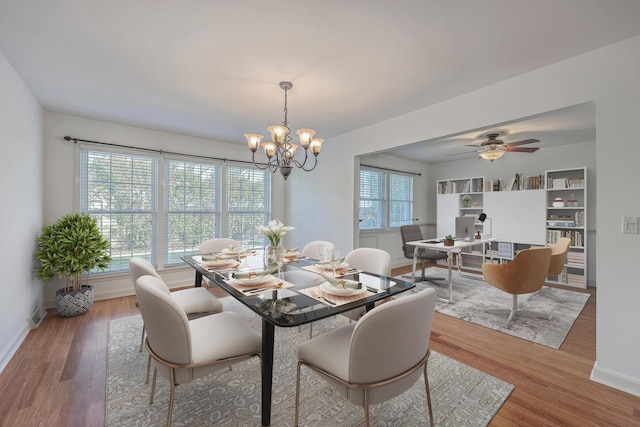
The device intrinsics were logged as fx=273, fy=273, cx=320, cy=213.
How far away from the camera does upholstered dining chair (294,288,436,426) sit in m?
1.15

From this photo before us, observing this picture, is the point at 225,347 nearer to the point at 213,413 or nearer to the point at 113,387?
the point at 213,413

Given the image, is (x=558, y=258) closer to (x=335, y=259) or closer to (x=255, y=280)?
(x=335, y=259)

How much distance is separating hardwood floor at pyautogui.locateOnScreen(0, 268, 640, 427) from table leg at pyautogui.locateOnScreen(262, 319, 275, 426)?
0.99 metres

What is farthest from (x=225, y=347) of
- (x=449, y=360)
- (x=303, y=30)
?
(x=303, y=30)

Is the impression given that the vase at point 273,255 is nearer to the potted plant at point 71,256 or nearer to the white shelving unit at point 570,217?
the potted plant at point 71,256

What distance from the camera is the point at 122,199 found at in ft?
13.0

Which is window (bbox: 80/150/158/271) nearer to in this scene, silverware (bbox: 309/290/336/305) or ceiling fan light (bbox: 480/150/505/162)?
silverware (bbox: 309/290/336/305)

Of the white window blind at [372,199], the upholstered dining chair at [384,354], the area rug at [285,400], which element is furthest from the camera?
the white window blind at [372,199]

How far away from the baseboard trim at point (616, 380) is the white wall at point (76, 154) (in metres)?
4.85

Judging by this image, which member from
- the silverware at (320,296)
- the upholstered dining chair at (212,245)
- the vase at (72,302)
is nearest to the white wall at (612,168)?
the silverware at (320,296)

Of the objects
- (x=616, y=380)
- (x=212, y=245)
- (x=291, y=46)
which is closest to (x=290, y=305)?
(x=291, y=46)

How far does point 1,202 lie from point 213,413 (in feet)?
7.88

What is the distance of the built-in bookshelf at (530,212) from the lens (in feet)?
15.0

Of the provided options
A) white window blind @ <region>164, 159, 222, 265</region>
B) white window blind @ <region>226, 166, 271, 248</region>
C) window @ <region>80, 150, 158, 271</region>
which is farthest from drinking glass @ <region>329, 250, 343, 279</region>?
window @ <region>80, 150, 158, 271</region>
